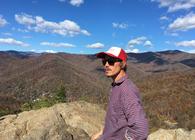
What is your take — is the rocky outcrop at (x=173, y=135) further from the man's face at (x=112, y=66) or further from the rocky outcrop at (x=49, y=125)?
the man's face at (x=112, y=66)

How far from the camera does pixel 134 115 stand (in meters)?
4.14

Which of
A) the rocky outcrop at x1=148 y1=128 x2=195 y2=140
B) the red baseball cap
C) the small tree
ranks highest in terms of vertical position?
the red baseball cap

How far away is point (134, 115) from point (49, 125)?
1214 centimetres

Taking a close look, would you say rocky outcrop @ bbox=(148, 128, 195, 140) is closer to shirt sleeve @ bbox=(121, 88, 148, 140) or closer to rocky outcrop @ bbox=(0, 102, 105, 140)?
rocky outcrop @ bbox=(0, 102, 105, 140)

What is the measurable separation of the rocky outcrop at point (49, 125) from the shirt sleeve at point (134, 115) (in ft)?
37.9

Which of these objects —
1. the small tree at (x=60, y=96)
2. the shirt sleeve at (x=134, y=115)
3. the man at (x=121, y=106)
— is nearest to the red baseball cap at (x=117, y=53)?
the man at (x=121, y=106)

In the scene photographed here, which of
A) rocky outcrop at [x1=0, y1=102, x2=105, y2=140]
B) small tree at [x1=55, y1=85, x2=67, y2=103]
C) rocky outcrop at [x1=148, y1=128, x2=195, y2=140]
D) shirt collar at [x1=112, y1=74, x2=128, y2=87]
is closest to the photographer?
shirt collar at [x1=112, y1=74, x2=128, y2=87]

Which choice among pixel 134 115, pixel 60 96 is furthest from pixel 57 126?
pixel 60 96

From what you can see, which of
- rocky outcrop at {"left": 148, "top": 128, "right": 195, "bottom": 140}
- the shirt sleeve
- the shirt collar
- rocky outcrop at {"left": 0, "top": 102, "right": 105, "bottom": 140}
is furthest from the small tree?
the shirt sleeve

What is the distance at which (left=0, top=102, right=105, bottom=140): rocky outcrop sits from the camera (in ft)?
50.8

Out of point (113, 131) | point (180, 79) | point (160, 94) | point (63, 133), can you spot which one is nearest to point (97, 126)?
point (63, 133)

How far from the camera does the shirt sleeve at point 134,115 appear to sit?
160 inches

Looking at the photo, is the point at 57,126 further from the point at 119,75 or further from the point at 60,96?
the point at 60,96

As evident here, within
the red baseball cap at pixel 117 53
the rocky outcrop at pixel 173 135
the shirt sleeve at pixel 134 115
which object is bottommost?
the rocky outcrop at pixel 173 135
